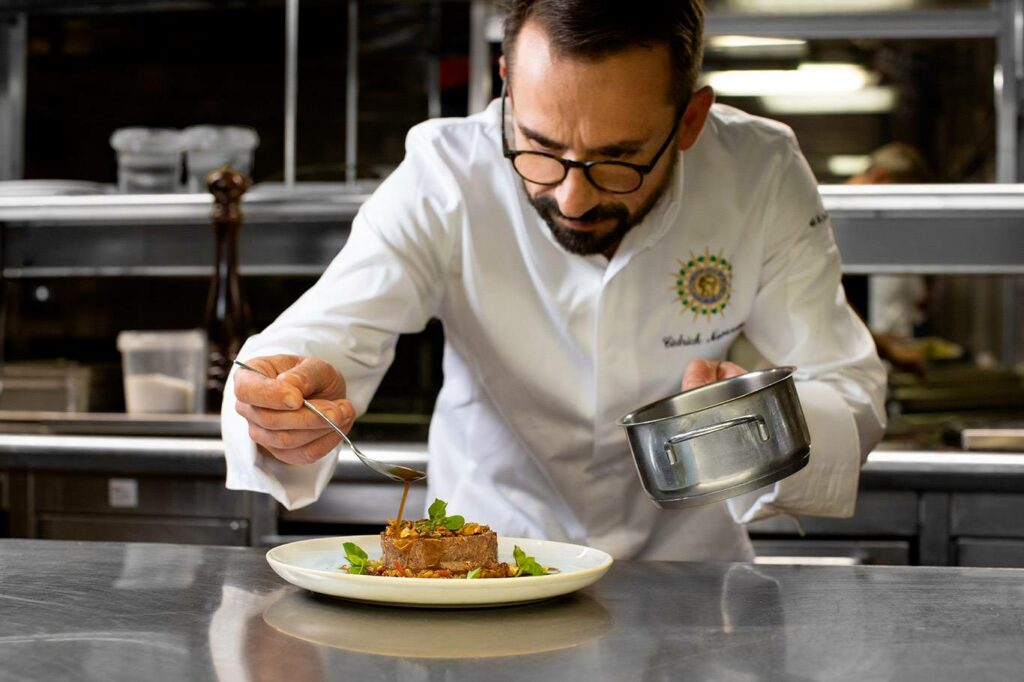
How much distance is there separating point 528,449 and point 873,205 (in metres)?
1.44

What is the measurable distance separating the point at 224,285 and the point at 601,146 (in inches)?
68.0

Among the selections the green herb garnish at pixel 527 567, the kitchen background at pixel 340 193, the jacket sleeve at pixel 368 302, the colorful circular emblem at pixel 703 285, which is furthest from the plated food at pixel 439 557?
the kitchen background at pixel 340 193

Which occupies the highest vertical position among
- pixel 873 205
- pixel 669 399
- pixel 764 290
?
pixel 873 205

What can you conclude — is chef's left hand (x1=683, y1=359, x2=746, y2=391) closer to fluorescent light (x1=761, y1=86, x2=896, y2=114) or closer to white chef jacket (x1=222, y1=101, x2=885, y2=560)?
white chef jacket (x1=222, y1=101, x2=885, y2=560)

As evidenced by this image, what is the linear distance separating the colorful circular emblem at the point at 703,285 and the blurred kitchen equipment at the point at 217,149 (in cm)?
166

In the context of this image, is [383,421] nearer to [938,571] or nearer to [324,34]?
[324,34]

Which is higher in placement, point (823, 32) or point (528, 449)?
point (823, 32)

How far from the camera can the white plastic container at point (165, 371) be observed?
2.99 meters

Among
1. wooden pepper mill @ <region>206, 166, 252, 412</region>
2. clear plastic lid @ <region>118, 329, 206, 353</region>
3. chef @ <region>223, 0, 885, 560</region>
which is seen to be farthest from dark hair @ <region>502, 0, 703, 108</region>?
clear plastic lid @ <region>118, 329, 206, 353</region>

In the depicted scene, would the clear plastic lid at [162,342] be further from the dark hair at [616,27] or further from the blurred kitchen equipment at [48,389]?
the dark hair at [616,27]

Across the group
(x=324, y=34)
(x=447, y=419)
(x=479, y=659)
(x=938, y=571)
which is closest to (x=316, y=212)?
(x=324, y=34)

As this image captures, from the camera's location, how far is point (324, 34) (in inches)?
152

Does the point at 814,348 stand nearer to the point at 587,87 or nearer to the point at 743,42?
the point at 587,87

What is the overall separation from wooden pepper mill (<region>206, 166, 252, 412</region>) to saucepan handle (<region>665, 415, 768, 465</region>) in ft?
6.35
